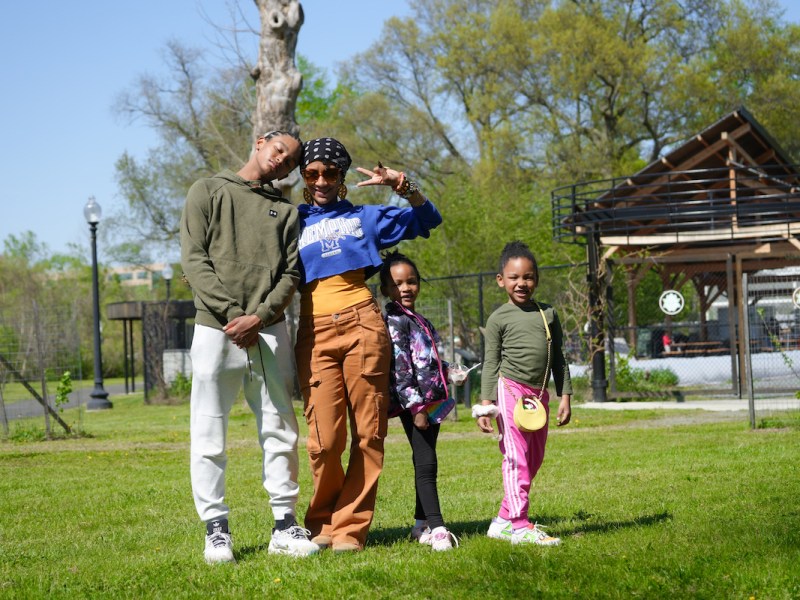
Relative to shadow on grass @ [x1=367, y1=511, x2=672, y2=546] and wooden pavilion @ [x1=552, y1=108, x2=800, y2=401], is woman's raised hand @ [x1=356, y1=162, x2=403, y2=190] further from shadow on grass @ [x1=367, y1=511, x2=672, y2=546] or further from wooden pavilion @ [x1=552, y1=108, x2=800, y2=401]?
wooden pavilion @ [x1=552, y1=108, x2=800, y2=401]

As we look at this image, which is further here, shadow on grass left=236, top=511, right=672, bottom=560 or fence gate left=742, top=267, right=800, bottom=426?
fence gate left=742, top=267, right=800, bottom=426

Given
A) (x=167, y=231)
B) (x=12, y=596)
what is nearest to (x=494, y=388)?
(x=12, y=596)

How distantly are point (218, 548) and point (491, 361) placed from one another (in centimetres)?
171

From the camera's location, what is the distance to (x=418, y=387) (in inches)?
211

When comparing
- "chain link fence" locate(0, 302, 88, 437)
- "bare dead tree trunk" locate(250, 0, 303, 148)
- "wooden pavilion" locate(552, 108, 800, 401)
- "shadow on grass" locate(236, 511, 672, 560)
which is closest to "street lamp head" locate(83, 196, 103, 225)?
"bare dead tree trunk" locate(250, 0, 303, 148)

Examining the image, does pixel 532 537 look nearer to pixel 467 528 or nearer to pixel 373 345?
pixel 467 528

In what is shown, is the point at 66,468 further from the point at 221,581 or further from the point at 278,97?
the point at 278,97

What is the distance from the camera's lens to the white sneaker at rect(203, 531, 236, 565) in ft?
16.3

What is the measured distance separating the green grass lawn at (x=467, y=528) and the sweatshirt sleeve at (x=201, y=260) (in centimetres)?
123

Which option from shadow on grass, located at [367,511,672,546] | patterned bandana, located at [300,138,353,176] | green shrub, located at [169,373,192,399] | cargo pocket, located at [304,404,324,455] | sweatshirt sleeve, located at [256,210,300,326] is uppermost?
patterned bandana, located at [300,138,353,176]

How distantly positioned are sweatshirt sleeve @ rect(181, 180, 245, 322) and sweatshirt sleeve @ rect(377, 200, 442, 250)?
86cm

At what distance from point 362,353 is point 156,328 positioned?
1982cm

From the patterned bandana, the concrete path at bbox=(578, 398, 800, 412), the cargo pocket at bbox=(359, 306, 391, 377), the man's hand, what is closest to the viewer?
the man's hand

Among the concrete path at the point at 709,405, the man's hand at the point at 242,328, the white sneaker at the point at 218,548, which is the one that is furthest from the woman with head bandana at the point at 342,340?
the concrete path at the point at 709,405
